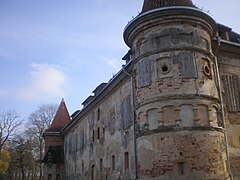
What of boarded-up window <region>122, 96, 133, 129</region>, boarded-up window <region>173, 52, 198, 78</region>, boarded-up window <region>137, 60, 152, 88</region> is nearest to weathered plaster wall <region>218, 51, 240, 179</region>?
boarded-up window <region>173, 52, 198, 78</region>

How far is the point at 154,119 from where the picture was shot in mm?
12984

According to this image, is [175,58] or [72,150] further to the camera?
[72,150]

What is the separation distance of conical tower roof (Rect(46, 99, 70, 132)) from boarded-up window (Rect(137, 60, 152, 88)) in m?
23.7

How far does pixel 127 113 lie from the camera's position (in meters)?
16.7

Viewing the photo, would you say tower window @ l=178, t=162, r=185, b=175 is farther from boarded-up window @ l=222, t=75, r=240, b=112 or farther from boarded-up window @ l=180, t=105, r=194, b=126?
boarded-up window @ l=222, t=75, r=240, b=112

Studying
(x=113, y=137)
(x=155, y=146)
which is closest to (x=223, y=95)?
(x=155, y=146)

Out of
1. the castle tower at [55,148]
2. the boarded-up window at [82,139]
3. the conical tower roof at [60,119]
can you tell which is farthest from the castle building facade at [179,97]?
the conical tower roof at [60,119]

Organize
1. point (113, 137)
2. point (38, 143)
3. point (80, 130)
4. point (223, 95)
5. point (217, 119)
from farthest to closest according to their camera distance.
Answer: point (38, 143) < point (80, 130) < point (113, 137) < point (223, 95) < point (217, 119)

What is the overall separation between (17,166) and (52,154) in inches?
547

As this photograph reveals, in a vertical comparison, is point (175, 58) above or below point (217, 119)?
above

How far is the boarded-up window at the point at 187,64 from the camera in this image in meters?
13.1

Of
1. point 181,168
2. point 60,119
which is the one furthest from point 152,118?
point 60,119

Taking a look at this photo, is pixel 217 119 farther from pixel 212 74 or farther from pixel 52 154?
pixel 52 154

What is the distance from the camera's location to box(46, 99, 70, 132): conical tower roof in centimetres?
3587
